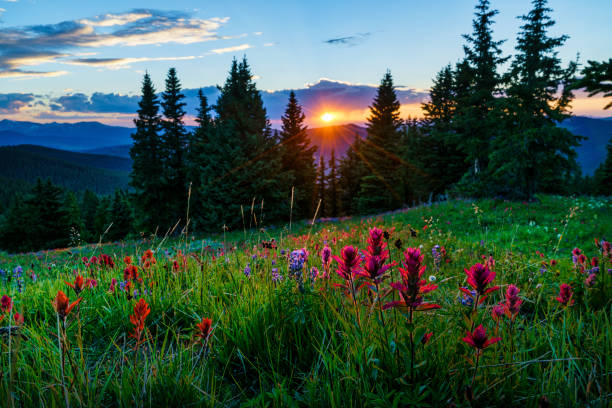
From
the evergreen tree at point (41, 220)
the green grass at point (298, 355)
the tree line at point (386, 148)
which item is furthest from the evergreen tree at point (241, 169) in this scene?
the evergreen tree at point (41, 220)

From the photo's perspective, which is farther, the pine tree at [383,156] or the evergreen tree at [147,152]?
the pine tree at [383,156]

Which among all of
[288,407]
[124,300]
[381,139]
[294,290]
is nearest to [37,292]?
[124,300]

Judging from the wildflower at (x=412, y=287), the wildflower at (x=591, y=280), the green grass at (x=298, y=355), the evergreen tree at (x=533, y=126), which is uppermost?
the evergreen tree at (x=533, y=126)

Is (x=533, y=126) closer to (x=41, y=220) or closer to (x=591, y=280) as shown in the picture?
(x=591, y=280)

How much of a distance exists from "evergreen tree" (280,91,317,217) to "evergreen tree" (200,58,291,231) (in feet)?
24.3

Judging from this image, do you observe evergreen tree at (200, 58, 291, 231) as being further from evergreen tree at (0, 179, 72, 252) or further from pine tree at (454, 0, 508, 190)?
evergreen tree at (0, 179, 72, 252)

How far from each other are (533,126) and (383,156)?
65.2 feet

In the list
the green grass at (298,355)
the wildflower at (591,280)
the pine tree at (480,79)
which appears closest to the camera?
the green grass at (298,355)

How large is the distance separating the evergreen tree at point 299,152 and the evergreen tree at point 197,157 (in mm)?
8870

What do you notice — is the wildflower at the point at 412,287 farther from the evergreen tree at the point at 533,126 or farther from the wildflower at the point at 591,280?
the evergreen tree at the point at 533,126

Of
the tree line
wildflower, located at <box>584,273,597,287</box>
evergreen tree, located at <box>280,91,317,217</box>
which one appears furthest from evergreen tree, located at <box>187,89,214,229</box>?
wildflower, located at <box>584,273,597,287</box>

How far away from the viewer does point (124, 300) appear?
296cm

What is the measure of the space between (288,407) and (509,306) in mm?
1330

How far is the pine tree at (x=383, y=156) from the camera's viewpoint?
3409 centimetres
